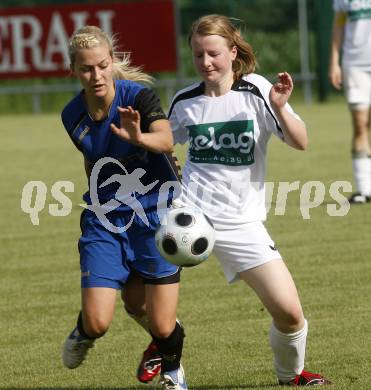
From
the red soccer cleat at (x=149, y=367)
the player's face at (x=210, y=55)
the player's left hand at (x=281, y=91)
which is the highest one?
the player's face at (x=210, y=55)

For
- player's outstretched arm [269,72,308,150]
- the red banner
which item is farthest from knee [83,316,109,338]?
the red banner

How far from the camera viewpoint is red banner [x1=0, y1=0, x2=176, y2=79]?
81.2 feet

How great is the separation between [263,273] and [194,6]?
2237 centimetres

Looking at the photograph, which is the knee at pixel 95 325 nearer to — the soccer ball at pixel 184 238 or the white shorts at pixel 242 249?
the soccer ball at pixel 184 238

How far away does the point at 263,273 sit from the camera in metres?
5.10

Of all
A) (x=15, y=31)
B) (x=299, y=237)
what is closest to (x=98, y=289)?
(x=299, y=237)

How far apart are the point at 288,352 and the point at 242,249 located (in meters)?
0.51

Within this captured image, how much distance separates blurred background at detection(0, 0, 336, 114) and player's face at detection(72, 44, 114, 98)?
62.2 feet

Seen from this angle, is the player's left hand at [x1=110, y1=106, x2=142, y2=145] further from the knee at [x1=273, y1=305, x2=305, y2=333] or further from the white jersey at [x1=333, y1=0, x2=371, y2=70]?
the white jersey at [x1=333, y1=0, x2=371, y2=70]

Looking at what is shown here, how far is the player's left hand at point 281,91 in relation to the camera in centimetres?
510

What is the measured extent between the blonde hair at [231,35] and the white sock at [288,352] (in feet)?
4.04

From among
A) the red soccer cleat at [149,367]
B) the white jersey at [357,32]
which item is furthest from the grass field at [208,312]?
the white jersey at [357,32]

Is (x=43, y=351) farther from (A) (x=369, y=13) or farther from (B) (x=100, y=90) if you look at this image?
(A) (x=369, y=13)

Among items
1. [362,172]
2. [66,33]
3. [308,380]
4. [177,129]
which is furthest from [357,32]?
[66,33]
